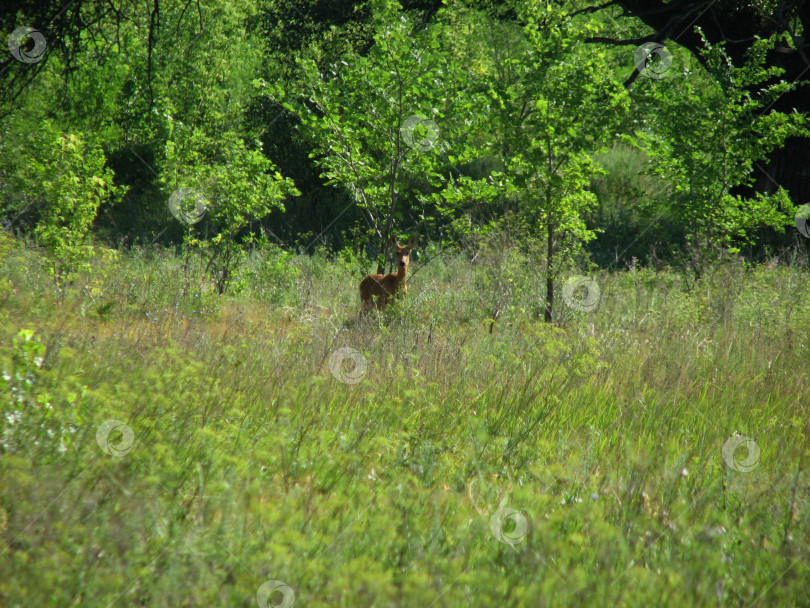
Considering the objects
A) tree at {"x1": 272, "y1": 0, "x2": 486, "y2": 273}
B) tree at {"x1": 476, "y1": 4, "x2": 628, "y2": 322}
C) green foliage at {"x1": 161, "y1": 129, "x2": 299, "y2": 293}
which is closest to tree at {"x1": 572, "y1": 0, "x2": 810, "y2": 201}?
tree at {"x1": 476, "y1": 4, "x2": 628, "y2": 322}

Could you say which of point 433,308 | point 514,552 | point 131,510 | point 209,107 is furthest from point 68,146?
point 209,107

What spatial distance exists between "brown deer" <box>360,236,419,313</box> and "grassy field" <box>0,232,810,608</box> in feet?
3.08

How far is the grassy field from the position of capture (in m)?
2.25

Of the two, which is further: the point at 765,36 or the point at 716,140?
the point at 765,36

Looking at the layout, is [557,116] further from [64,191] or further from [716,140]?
[64,191]

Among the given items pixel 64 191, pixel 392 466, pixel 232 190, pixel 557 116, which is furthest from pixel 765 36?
pixel 392 466

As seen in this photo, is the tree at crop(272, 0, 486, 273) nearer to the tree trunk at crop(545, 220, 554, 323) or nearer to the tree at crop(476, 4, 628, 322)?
the tree at crop(476, 4, 628, 322)

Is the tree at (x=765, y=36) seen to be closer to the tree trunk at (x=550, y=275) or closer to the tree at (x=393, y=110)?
the tree trunk at (x=550, y=275)

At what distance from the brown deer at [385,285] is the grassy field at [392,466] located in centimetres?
94

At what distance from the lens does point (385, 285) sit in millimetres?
7504

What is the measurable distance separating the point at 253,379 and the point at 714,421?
10.3 feet

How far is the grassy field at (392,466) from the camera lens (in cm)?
225

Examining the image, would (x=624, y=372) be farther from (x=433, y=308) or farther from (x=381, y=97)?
(x=381, y=97)

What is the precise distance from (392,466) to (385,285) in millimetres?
4173
